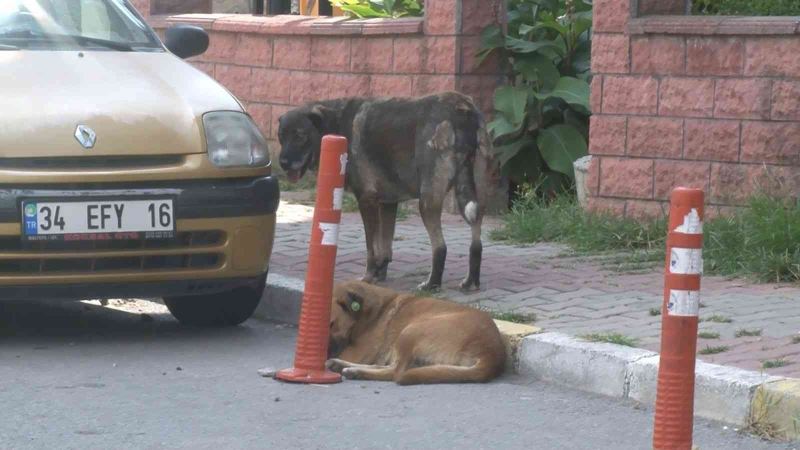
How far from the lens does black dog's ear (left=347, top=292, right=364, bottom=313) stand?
21.3ft

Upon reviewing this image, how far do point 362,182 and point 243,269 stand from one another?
1264 mm

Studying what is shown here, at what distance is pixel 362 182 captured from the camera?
7.96 m

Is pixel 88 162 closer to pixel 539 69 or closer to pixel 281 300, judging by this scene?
pixel 281 300

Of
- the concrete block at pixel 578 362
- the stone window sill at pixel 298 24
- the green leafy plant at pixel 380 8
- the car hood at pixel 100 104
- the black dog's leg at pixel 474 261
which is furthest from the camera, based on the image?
the green leafy plant at pixel 380 8

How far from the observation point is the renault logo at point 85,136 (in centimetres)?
647

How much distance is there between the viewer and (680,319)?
4516mm

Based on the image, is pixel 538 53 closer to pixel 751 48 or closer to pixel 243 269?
pixel 751 48

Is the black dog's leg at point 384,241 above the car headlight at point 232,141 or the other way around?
the other way around

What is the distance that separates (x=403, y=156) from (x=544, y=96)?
105 inches

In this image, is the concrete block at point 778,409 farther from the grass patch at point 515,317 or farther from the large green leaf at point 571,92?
the large green leaf at point 571,92

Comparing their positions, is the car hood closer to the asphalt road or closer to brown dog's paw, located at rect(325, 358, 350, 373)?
the asphalt road

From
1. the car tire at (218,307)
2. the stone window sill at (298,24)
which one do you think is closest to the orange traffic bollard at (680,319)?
the car tire at (218,307)

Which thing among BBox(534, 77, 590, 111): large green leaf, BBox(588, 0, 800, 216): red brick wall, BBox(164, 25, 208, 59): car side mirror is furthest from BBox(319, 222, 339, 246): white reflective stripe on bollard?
BBox(534, 77, 590, 111): large green leaf

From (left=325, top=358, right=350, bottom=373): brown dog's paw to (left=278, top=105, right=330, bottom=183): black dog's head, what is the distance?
6.13ft
